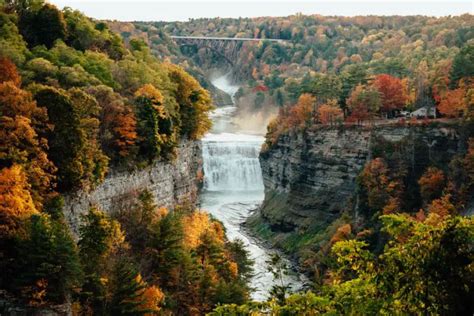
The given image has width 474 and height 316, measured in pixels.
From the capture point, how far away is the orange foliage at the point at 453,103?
7700 centimetres

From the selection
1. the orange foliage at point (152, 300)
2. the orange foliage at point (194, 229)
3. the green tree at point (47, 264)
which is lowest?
the orange foliage at point (194, 229)

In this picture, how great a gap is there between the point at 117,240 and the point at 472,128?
43078 mm

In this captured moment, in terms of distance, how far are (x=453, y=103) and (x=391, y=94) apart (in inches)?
567

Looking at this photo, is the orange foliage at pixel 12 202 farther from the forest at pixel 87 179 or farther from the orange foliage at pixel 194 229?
the orange foliage at pixel 194 229

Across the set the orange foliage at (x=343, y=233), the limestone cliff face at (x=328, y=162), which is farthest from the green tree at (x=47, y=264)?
the limestone cliff face at (x=328, y=162)

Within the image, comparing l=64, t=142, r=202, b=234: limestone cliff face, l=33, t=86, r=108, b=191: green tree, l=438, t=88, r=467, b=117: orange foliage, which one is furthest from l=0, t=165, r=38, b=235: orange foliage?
l=438, t=88, r=467, b=117: orange foliage

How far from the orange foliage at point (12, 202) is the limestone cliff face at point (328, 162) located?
163 ft

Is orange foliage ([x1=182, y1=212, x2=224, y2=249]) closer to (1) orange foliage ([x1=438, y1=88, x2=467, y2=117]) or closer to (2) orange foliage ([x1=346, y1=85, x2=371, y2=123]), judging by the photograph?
(1) orange foliage ([x1=438, y1=88, x2=467, y2=117])

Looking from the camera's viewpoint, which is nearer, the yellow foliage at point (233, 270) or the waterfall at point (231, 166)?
the yellow foliage at point (233, 270)

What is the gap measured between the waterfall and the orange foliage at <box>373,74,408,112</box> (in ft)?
92.1

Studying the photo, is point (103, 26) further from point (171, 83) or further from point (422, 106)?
point (422, 106)

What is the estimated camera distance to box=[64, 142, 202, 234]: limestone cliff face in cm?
4088

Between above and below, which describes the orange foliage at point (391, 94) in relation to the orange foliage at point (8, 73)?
below

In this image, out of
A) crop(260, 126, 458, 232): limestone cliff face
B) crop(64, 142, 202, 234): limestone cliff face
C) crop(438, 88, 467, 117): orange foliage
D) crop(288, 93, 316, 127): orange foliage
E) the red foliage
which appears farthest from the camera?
the red foliage
